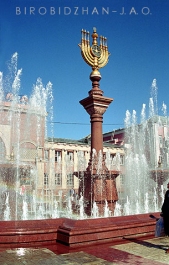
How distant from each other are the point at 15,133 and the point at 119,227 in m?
22.7

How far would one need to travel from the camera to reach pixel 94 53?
37.9 ft

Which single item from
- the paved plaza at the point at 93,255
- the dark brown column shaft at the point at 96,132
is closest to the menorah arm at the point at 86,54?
the dark brown column shaft at the point at 96,132

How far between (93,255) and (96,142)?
5.79 metres

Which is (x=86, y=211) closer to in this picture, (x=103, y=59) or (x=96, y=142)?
(x=96, y=142)

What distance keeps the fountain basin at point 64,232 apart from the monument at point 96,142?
3.07m

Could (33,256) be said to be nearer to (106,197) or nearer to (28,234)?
(28,234)

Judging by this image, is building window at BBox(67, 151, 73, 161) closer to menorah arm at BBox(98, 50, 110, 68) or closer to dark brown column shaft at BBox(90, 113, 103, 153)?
menorah arm at BBox(98, 50, 110, 68)

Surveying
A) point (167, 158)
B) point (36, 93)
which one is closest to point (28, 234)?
point (36, 93)

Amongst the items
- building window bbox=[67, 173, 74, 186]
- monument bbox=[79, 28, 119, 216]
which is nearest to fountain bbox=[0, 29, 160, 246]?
monument bbox=[79, 28, 119, 216]

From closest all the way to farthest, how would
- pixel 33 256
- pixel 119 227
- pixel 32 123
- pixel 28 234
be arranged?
1. pixel 33 256
2. pixel 28 234
3. pixel 119 227
4. pixel 32 123

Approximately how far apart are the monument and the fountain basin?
3065 millimetres

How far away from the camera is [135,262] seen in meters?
4.54

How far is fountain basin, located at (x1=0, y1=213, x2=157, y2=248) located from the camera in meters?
5.66

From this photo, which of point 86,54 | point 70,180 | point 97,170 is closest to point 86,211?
point 97,170
